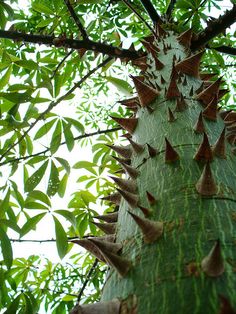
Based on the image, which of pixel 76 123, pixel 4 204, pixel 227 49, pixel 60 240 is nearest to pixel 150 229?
pixel 60 240

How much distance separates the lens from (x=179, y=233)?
2.34 ft

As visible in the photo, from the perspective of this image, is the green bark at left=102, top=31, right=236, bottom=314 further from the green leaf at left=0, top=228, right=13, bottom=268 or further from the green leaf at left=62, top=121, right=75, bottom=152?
the green leaf at left=62, top=121, right=75, bottom=152

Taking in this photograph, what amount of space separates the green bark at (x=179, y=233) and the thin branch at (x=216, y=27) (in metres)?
0.97

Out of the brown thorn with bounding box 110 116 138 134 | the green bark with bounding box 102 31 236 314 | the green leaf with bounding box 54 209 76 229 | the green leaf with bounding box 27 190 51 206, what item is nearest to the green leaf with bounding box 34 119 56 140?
the green leaf with bounding box 27 190 51 206

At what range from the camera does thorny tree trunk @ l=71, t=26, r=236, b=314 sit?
1.94ft

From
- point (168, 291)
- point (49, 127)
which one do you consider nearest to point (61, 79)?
point (49, 127)

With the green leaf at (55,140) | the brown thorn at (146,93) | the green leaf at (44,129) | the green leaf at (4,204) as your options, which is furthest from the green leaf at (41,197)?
the brown thorn at (146,93)

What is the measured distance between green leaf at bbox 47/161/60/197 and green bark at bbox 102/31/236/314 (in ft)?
2.75

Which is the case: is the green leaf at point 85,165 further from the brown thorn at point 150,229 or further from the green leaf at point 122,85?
the brown thorn at point 150,229

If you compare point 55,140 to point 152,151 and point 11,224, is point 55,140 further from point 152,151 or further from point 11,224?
point 152,151

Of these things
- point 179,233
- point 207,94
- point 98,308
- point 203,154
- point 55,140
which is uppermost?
point 55,140

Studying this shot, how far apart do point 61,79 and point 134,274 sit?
1734 millimetres

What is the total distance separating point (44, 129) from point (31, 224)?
59 centimetres

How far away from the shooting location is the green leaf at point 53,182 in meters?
1.89
